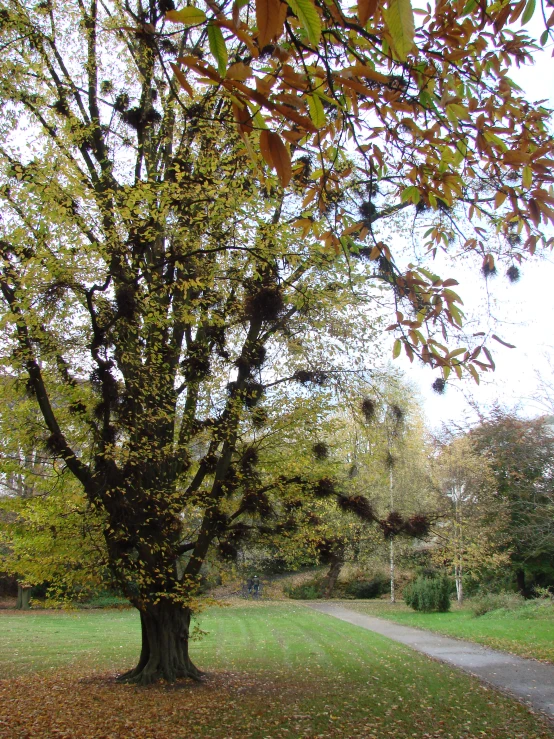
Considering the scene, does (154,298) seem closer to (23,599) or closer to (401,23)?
(401,23)

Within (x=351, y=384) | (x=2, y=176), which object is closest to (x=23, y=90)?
(x=2, y=176)

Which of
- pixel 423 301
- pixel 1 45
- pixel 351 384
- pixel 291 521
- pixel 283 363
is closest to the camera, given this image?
pixel 423 301

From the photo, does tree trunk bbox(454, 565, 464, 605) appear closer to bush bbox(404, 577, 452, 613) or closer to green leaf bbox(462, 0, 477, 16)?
bush bbox(404, 577, 452, 613)

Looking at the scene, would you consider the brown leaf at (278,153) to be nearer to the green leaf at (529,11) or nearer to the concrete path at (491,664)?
the green leaf at (529,11)

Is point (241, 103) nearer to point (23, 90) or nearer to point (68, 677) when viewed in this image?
point (23, 90)

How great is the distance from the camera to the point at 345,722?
6.40 meters

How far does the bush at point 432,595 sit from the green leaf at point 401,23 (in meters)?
20.3

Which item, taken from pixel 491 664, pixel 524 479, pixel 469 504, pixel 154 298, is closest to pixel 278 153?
pixel 154 298

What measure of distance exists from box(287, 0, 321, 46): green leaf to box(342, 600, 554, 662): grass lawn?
12.4 m

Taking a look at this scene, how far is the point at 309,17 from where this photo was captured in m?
1.14

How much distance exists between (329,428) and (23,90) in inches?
259

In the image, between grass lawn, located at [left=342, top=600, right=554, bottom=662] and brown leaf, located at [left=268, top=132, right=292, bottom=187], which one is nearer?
brown leaf, located at [left=268, top=132, right=292, bottom=187]

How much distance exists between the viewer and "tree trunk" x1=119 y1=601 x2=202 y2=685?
805 centimetres

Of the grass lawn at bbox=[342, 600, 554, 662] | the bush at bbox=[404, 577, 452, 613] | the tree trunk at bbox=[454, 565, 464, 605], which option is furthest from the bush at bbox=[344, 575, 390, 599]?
the bush at bbox=[404, 577, 452, 613]
